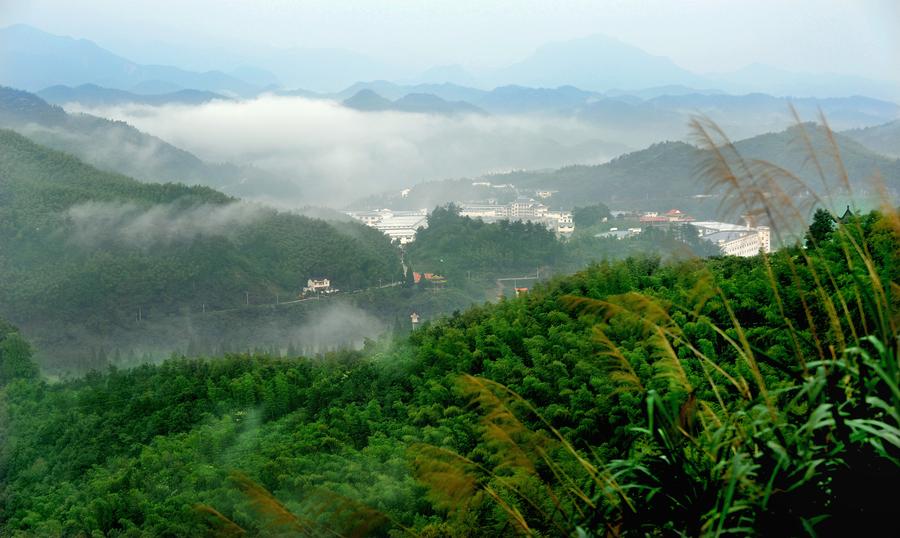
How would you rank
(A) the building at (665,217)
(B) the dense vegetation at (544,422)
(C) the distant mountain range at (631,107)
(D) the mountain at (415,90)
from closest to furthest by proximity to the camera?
(B) the dense vegetation at (544,422)
(A) the building at (665,217)
(C) the distant mountain range at (631,107)
(D) the mountain at (415,90)

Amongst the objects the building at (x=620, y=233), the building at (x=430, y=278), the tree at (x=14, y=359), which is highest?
the building at (x=620, y=233)

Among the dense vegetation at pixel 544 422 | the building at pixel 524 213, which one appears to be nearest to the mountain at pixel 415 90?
the building at pixel 524 213

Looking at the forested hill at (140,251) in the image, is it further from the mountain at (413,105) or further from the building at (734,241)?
the mountain at (413,105)

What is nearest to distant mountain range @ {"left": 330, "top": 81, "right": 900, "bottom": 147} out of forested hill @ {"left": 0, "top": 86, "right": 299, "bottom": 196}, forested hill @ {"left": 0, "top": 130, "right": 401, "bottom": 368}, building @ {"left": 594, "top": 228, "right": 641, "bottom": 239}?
building @ {"left": 594, "top": 228, "right": 641, "bottom": 239}

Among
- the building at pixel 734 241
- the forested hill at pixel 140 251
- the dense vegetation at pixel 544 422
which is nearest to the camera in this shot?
the dense vegetation at pixel 544 422

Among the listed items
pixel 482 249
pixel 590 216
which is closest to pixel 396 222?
pixel 590 216

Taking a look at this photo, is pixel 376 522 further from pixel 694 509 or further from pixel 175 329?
pixel 175 329
